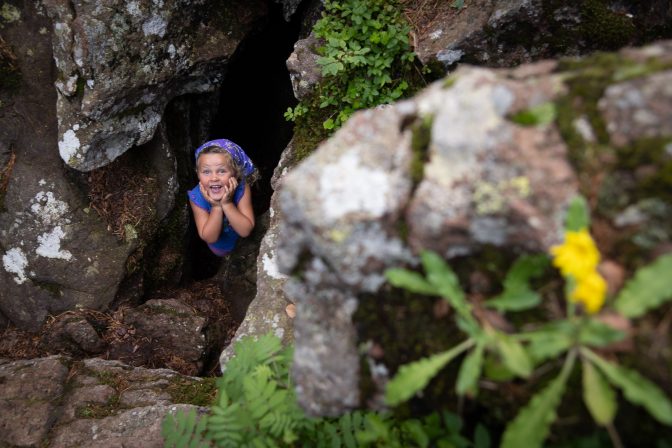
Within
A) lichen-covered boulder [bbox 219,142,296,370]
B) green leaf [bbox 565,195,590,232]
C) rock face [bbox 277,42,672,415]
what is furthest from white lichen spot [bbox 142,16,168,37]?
green leaf [bbox 565,195,590,232]

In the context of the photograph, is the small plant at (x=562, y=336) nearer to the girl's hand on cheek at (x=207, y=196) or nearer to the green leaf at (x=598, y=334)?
the green leaf at (x=598, y=334)

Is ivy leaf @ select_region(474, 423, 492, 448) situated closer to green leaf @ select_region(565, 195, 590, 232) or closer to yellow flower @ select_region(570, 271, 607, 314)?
yellow flower @ select_region(570, 271, 607, 314)

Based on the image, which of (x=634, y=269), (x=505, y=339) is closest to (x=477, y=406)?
(x=505, y=339)

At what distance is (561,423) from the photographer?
5.74ft

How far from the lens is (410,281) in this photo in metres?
1.79

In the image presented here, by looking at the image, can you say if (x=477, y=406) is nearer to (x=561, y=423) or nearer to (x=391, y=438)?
(x=561, y=423)

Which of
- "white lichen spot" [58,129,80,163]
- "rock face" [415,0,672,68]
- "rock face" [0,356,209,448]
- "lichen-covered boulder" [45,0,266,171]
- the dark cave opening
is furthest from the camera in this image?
the dark cave opening

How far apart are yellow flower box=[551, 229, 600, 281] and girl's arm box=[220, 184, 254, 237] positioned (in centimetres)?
382

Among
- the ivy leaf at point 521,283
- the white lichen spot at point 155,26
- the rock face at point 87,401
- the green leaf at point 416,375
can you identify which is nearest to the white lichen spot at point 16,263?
the rock face at point 87,401

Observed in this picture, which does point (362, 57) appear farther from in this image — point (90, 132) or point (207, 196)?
point (90, 132)

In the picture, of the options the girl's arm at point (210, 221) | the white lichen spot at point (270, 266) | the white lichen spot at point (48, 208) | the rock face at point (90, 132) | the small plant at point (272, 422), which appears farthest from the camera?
the white lichen spot at point (48, 208)

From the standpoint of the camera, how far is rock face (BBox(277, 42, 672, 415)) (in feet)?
5.53

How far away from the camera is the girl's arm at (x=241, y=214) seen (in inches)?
194

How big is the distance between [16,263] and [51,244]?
18.8 inches
